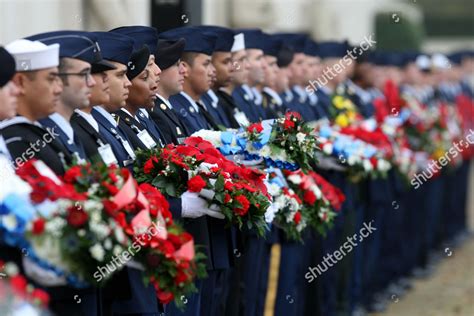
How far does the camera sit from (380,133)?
12188 mm

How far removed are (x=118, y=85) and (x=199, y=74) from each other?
1.47m

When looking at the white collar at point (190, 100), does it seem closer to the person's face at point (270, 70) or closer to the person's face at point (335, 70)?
the person's face at point (270, 70)

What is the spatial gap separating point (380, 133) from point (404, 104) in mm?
2427

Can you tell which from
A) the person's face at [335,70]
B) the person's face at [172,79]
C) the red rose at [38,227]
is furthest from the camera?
the person's face at [335,70]

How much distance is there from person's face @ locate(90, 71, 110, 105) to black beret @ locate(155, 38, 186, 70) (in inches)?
40.6

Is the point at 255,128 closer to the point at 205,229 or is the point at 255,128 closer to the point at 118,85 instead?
the point at 205,229

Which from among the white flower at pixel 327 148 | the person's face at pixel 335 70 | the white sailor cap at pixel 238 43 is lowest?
the person's face at pixel 335 70

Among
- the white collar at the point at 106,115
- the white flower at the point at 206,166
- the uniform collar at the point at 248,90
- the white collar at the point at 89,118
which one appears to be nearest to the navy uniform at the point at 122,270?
the white collar at the point at 106,115

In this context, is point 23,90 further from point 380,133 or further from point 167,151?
point 380,133

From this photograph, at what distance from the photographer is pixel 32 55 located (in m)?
5.94

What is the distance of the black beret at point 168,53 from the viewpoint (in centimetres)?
794

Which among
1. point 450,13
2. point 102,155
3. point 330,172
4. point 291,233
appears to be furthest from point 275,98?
point 450,13

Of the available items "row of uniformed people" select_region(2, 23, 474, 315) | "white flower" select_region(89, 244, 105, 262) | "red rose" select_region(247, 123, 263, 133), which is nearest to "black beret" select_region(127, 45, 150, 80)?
"row of uniformed people" select_region(2, 23, 474, 315)

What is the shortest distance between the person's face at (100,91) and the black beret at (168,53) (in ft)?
3.38
